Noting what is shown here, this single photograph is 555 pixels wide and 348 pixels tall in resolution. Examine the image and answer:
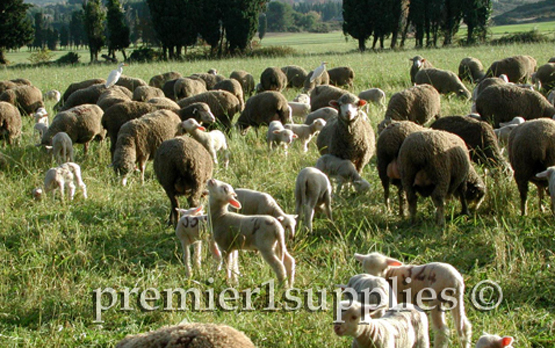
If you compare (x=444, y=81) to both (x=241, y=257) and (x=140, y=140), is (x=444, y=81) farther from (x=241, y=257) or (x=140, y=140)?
(x=241, y=257)

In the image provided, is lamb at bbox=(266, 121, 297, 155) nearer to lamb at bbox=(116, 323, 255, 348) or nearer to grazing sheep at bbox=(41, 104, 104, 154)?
grazing sheep at bbox=(41, 104, 104, 154)

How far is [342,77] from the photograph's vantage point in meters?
20.6

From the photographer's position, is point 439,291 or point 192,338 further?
point 439,291

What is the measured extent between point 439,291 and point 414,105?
288 inches

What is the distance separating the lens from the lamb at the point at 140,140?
8.50m

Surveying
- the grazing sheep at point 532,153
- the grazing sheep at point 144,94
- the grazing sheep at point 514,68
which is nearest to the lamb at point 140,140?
the grazing sheep at point 144,94

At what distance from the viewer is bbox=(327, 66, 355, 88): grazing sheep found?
20.5 m

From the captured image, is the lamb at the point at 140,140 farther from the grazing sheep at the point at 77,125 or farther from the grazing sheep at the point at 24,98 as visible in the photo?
the grazing sheep at the point at 24,98

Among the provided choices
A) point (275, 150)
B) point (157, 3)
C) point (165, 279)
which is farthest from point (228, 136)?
point (157, 3)

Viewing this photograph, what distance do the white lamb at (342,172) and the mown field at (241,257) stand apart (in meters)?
0.18

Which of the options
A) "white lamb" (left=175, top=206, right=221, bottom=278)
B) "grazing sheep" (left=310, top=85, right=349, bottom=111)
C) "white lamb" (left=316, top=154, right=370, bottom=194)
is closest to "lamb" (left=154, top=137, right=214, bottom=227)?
"white lamb" (left=175, top=206, right=221, bottom=278)

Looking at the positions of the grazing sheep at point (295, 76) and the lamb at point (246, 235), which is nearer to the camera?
the lamb at point (246, 235)

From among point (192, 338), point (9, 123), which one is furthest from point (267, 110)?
point (192, 338)

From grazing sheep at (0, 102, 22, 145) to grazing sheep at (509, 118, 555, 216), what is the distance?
8884 mm
